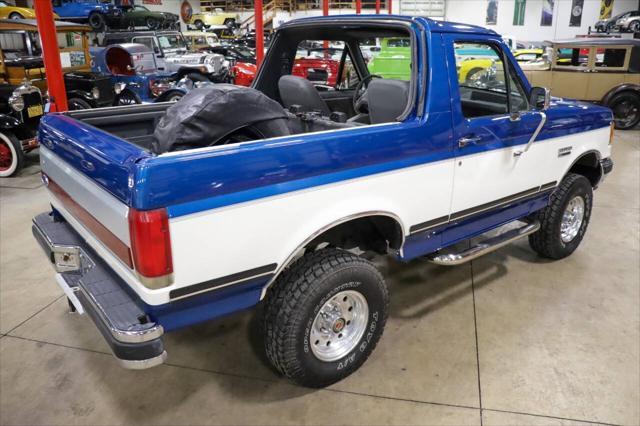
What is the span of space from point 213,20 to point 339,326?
28094 millimetres

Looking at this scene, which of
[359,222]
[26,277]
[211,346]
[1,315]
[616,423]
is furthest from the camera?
[26,277]

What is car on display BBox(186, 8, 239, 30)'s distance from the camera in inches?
1065

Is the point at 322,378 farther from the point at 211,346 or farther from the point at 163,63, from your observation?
the point at 163,63

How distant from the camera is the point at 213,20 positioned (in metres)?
27.4

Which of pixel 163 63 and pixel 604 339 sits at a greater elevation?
pixel 163 63

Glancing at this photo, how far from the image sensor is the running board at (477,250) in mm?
3002

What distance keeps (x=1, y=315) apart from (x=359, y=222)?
8.65 ft

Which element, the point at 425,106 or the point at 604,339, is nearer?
the point at 425,106

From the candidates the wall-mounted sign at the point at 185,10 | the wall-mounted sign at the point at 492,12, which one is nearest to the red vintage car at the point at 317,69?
the wall-mounted sign at the point at 492,12

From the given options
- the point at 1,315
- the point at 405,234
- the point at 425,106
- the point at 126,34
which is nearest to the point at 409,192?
the point at 405,234

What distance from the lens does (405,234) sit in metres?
2.72

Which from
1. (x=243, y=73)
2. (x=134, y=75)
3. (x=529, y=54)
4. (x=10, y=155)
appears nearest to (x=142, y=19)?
(x=243, y=73)

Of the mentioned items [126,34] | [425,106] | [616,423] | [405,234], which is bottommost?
[616,423]

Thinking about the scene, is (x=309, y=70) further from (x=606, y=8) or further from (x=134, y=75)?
(x=606, y=8)
